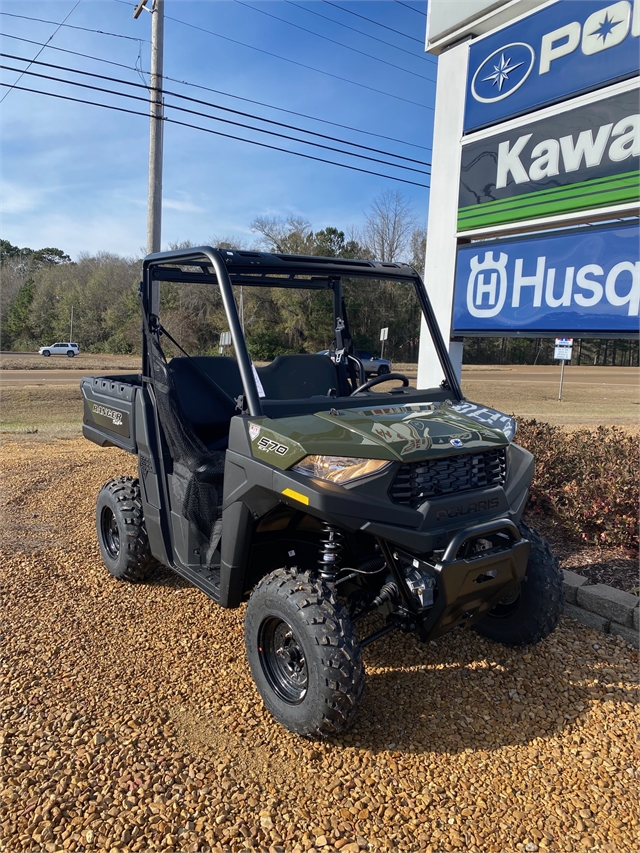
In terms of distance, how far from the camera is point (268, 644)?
8.98ft

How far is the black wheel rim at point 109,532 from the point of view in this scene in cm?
414

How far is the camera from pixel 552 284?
5.39 meters

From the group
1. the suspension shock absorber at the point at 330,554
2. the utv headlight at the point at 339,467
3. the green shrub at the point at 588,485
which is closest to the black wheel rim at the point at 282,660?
the suspension shock absorber at the point at 330,554

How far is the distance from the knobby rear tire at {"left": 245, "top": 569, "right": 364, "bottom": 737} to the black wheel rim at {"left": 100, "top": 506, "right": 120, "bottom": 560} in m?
1.77

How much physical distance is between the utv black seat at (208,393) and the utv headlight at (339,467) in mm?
1365

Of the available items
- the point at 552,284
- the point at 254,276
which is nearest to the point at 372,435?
the point at 254,276

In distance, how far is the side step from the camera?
9.93 ft

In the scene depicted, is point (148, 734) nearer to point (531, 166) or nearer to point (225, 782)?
point (225, 782)

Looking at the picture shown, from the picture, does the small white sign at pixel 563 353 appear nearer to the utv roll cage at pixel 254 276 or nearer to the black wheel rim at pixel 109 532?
the utv roll cage at pixel 254 276

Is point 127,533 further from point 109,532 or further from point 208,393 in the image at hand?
point 208,393

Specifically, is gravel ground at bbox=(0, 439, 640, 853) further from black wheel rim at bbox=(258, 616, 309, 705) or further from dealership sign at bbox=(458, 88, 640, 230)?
dealership sign at bbox=(458, 88, 640, 230)

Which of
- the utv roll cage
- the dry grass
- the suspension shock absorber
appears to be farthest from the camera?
the dry grass

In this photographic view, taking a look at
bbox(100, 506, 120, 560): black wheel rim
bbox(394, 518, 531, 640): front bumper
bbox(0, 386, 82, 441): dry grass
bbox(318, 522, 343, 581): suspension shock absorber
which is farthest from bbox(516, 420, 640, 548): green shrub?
bbox(0, 386, 82, 441): dry grass

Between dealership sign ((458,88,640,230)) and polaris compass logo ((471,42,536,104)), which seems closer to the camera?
dealership sign ((458,88,640,230))
